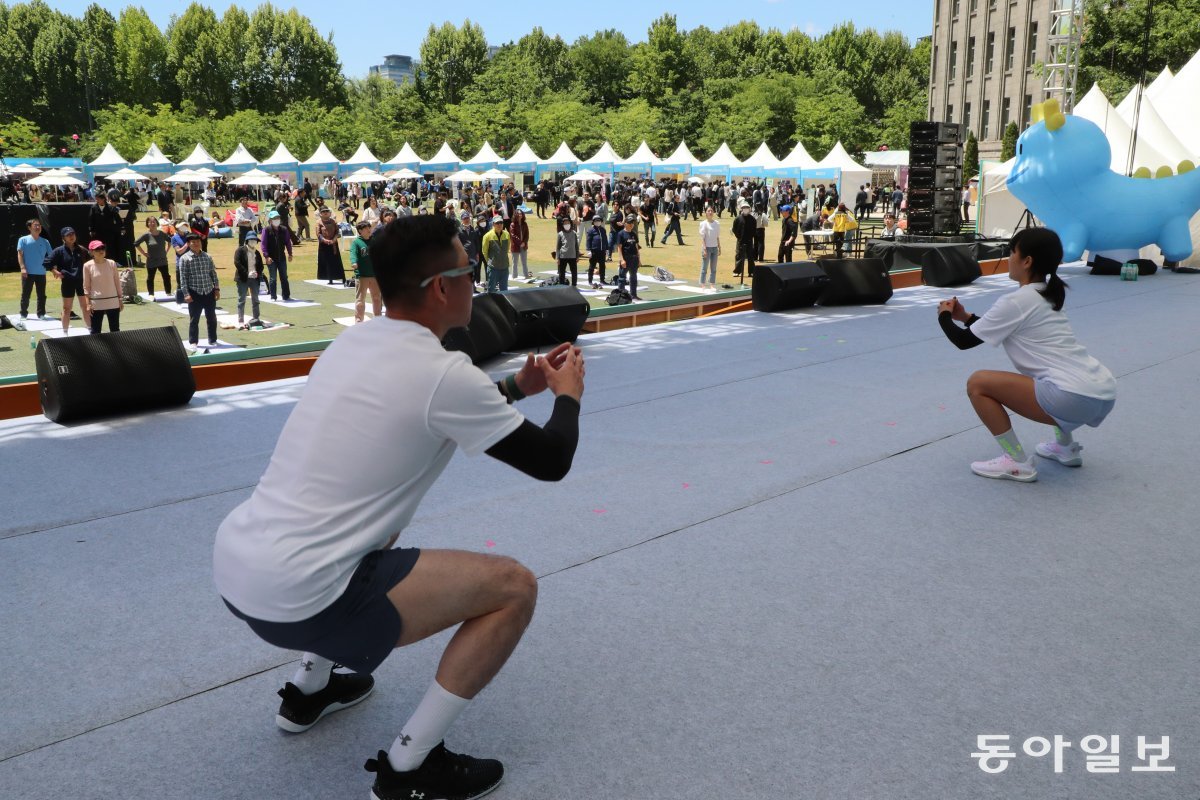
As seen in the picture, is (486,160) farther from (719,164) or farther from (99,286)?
(99,286)

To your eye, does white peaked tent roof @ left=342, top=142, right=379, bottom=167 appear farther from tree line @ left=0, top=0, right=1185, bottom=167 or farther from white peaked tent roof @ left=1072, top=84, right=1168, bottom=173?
white peaked tent roof @ left=1072, top=84, right=1168, bottom=173

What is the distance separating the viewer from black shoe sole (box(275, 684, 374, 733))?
2.94 metres

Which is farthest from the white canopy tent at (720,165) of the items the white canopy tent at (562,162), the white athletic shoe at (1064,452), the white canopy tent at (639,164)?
the white athletic shoe at (1064,452)

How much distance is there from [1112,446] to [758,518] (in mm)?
2868

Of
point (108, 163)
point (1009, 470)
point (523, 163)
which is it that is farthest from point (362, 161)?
point (1009, 470)

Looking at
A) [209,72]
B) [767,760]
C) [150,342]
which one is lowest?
[767,760]

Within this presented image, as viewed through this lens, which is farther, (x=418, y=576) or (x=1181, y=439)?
(x=1181, y=439)

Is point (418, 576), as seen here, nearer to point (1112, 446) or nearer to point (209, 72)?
point (1112, 446)

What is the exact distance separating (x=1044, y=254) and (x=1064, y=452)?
54.5 inches

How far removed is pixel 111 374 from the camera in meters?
6.83

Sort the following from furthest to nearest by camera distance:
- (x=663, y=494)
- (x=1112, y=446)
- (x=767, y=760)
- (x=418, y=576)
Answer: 1. (x=1112, y=446)
2. (x=663, y=494)
3. (x=767, y=760)
4. (x=418, y=576)

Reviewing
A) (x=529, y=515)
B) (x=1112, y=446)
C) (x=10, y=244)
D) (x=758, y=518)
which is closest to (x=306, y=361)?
(x=529, y=515)

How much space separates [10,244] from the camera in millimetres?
22797

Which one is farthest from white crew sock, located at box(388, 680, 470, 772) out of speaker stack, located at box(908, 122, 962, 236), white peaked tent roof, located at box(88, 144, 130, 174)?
white peaked tent roof, located at box(88, 144, 130, 174)
